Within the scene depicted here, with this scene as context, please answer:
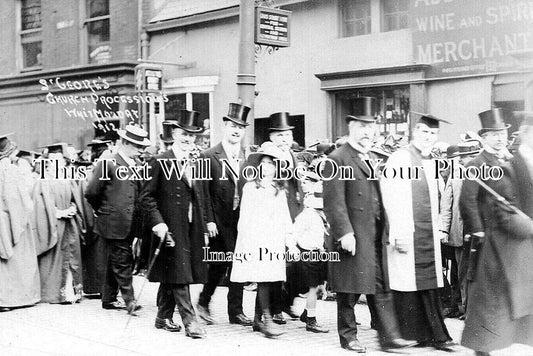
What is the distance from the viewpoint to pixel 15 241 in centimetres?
945

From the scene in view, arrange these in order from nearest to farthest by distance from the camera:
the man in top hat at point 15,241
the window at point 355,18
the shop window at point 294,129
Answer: the man in top hat at point 15,241
the window at point 355,18
the shop window at point 294,129

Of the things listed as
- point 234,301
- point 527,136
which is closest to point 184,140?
point 234,301

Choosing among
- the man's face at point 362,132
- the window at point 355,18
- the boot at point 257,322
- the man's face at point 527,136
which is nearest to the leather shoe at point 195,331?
the boot at point 257,322

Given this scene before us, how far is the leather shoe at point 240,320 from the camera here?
26.9 ft

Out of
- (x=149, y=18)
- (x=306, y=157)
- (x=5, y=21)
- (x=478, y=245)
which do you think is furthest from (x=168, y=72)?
(x=478, y=245)

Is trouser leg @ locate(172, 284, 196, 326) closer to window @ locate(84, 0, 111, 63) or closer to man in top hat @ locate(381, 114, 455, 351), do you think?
man in top hat @ locate(381, 114, 455, 351)

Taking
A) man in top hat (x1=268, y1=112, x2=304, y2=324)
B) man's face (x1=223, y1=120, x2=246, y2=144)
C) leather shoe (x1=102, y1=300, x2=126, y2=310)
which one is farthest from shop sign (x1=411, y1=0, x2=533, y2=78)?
leather shoe (x1=102, y1=300, x2=126, y2=310)

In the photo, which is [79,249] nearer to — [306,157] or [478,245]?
[306,157]

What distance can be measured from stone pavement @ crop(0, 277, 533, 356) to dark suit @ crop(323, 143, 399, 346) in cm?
31

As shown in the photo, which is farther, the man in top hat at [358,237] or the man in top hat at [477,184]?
the man in top hat at [358,237]

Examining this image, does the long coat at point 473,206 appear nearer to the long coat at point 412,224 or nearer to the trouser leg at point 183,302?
the long coat at point 412,224

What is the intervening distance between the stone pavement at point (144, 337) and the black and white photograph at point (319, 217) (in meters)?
0.04

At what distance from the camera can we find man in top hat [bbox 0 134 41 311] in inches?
368

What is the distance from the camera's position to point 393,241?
7.15 meters
